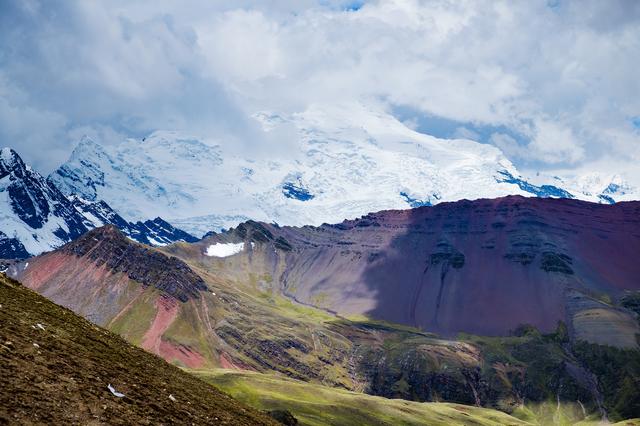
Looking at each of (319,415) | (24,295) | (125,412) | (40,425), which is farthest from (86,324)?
(319,415)

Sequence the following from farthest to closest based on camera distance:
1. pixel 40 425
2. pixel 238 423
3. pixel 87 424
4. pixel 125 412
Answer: pixel 238 423
pixel 125 412
pixel 87 424
pixel 40 425

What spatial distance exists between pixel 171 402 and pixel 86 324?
1311 cm

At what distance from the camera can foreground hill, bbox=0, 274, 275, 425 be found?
33.2m

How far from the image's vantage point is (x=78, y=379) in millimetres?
37375

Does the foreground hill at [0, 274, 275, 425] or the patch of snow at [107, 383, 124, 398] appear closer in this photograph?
the foreground hill at [0, 274, 275, 425]

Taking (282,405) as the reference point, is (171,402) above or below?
below

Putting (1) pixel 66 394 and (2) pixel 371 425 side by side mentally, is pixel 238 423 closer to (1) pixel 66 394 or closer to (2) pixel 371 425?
(1) pixel 66 394

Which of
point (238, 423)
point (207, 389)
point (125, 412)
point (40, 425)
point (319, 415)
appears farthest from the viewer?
point (319, 415)

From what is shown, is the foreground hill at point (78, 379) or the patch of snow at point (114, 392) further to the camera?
the patch of snow at point (114, 392)

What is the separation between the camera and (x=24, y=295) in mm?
49719

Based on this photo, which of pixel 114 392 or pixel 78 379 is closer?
pixel 78 379

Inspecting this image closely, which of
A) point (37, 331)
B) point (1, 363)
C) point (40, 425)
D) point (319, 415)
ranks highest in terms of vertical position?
point (319, 415)

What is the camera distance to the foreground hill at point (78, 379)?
1308 inches

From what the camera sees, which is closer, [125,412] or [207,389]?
[125,412]
